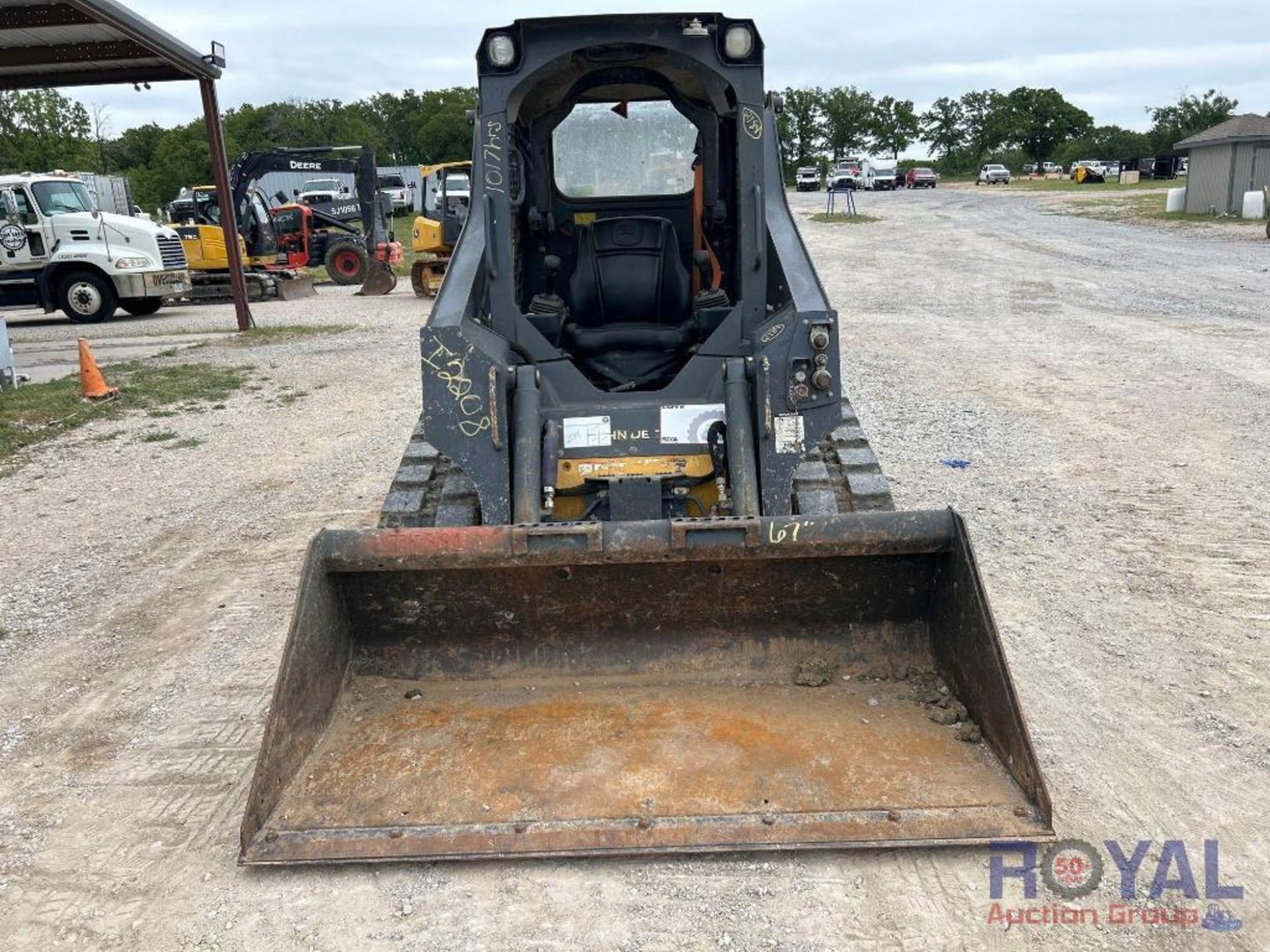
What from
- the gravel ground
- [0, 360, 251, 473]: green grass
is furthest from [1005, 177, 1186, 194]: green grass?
[0, 360, 251, 473]: green grass

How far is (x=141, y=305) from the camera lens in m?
18.5

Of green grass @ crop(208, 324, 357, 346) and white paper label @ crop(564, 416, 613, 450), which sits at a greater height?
white paper label @ crop(564, 416, 613, 450)


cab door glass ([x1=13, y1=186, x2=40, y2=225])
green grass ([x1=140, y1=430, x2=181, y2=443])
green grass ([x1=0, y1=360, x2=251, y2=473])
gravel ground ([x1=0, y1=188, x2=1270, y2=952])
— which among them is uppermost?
cab door glass ([x1=13, y1=186, x2=40, y2=225])

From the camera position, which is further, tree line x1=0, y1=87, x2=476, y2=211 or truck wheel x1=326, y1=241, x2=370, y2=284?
tree line x1=0, y1=87, x2=476, y2=211

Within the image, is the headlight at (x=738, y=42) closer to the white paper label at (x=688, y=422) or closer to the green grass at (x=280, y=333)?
the white paper label at (x=688, y=422)

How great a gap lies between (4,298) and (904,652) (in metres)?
17.7

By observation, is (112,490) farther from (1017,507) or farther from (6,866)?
(1017,507)

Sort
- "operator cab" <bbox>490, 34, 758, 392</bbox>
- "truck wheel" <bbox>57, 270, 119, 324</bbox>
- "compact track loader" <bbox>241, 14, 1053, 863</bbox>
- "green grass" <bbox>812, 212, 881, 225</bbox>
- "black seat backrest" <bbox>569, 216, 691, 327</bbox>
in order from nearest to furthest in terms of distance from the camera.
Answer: "compact track loader" <bbox>241, 14, 1053, 863</bbox> → "operator cab" <bbox>490, 34, 758, 392</bbox> → "black seat backrest" <bbox>569, 216, 691, 327</bbox> → "truck wheel" <bbox>57, 270, 119, 324</bbox> → "green grass" <bbox>812, 212, 881, 225</bbox>

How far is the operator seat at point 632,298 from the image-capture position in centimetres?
544

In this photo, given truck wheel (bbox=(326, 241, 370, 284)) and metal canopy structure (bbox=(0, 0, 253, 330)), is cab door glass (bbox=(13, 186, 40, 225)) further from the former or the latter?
truck wheel (bbox=(326, 241, 370, 284))

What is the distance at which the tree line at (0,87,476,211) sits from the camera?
3994 cm

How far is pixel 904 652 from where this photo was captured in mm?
3850

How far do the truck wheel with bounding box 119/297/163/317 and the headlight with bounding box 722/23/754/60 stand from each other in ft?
53.2

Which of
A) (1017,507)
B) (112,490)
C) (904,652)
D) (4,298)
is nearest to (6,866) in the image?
(904,652)
